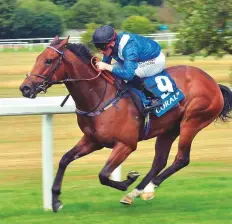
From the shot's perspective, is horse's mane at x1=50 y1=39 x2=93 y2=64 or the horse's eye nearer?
the horse's eye

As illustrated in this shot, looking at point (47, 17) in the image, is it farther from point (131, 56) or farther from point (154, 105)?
point (131, 56)

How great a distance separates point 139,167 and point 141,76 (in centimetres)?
266

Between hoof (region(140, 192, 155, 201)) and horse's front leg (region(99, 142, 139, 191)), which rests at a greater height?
horse's front leg (region(99, 142, 139, 191))

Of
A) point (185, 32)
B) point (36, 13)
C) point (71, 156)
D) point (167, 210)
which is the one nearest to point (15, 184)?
point (71, 156)

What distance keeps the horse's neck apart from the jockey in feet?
0.42

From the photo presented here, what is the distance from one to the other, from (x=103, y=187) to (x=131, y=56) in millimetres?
1802

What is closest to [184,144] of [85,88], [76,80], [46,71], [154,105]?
[154,105]

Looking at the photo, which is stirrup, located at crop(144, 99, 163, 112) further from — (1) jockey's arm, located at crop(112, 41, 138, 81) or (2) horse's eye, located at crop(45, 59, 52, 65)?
(2) horse's eye, located at crop(45, 59, 52, 65)

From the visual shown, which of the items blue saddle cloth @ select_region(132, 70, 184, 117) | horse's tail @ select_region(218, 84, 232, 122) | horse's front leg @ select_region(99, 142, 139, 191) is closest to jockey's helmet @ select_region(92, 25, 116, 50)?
blue saddle cloth @ select_region(132, 70, 184, 117)

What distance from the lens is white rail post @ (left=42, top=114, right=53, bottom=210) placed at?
22.1 feet

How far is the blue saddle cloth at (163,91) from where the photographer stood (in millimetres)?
6906

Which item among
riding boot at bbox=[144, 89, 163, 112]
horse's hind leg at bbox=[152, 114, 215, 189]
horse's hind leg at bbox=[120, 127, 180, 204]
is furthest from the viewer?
horse's hind leg at bbox=[120, 127, 180, 204]

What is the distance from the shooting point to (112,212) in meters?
6.58

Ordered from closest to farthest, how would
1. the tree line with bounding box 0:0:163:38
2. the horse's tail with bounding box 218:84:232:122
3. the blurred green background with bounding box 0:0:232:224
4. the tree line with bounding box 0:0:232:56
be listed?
the blurred green background with bounding box 0:0:232:224
the horse's tail with bounding box 218:84:232:122
the tree line with bounding box 0:0:232:56
the tree line with bounding box 0:0:163:38
